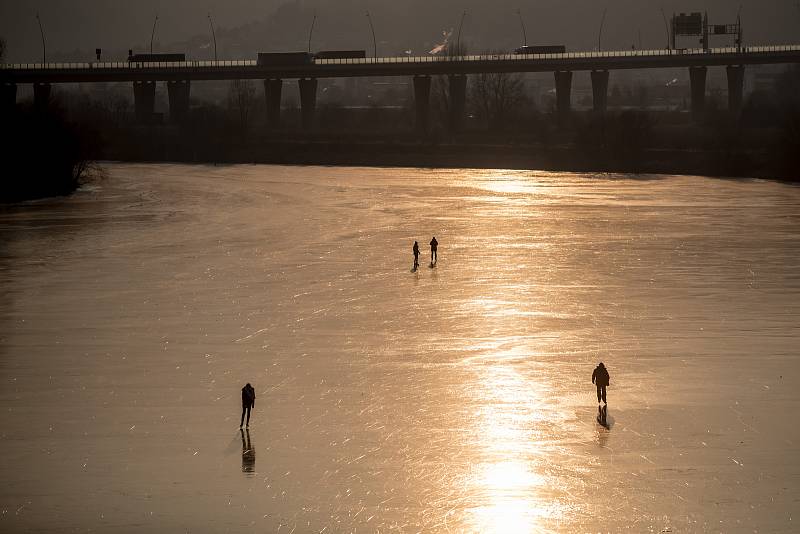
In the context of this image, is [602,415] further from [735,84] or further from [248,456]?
[735,84]

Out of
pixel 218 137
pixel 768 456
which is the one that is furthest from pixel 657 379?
pixel 218 137

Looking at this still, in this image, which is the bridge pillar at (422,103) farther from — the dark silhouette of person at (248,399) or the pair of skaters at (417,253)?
the dark silhouette of person at (248,399)

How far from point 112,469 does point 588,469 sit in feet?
24.5

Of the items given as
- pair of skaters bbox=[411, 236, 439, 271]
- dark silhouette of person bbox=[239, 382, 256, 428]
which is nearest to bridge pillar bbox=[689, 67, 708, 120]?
pair of skaters bbox=[411, 236, 439, 271]

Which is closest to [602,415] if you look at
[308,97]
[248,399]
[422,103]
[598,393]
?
[598,393]

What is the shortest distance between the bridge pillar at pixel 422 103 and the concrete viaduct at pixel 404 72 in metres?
0.11

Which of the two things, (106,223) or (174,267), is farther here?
(106,223)

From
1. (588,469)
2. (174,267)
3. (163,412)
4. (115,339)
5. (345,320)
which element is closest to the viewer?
(588,469)

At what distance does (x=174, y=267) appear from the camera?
4112 centimetres

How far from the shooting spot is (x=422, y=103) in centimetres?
13350

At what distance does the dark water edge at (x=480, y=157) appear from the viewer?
8975cm

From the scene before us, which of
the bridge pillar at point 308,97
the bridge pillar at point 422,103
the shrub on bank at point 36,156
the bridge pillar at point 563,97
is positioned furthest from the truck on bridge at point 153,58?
the shrub on bank at point 36,156

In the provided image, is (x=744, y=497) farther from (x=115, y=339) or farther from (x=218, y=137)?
(x=218, y=137)

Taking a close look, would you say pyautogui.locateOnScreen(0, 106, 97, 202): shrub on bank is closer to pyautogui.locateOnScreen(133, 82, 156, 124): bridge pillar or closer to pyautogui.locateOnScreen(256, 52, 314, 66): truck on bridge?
pyautogui.locateOnScreen(133, 82, 156, 124): bridge pillar
